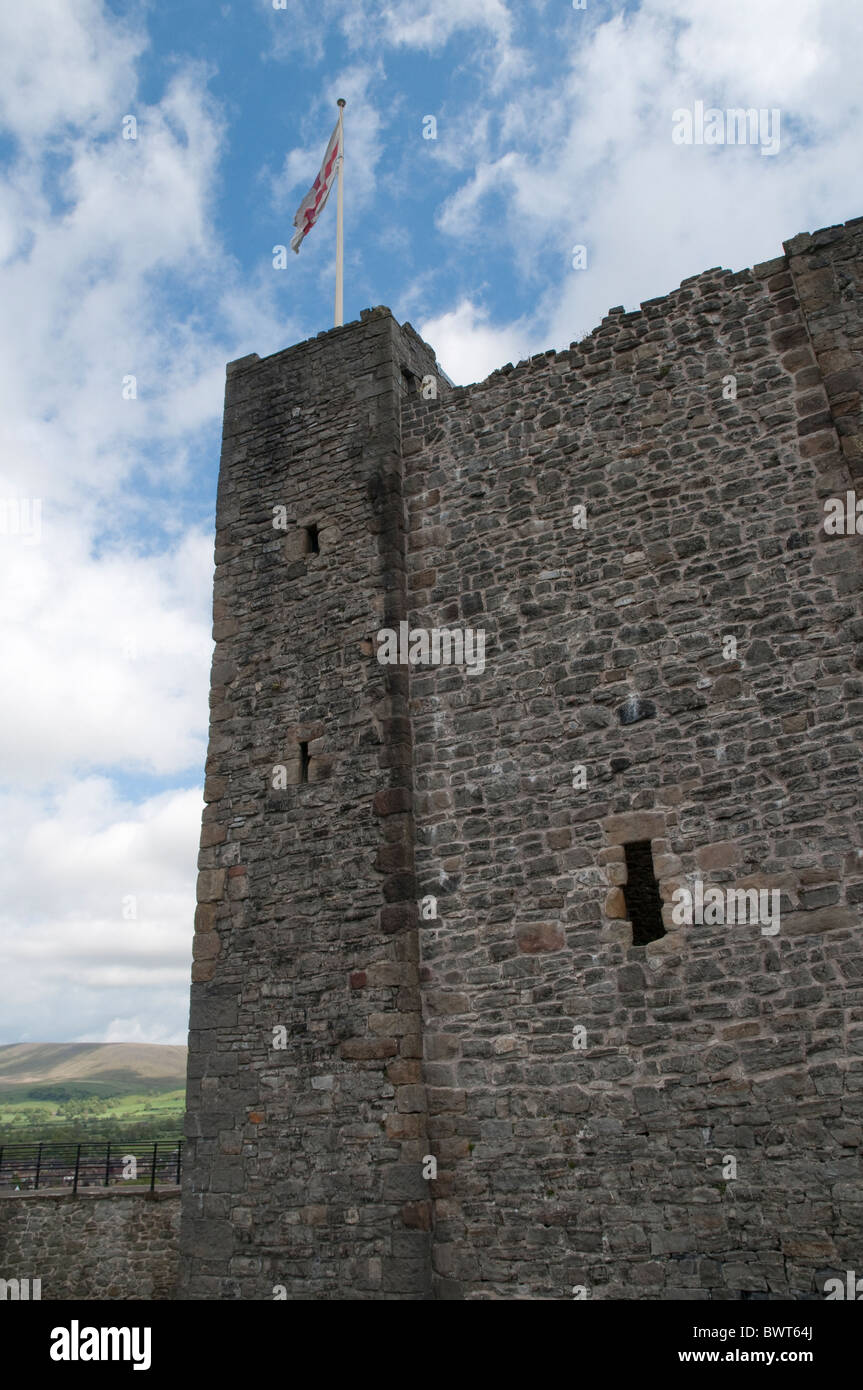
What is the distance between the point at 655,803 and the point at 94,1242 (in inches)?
493

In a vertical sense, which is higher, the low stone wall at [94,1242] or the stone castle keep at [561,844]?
the stone castle keep at [561,844]

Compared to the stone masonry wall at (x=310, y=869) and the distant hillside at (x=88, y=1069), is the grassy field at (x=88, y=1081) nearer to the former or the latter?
the distant hillside at (x=88, y=1069)

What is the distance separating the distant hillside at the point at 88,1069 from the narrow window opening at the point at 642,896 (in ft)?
380

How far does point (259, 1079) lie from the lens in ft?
25.5

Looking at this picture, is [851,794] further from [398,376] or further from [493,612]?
[398,376]

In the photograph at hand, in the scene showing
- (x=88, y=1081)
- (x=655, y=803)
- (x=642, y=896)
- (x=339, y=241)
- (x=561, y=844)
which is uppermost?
(x=339, y=241)

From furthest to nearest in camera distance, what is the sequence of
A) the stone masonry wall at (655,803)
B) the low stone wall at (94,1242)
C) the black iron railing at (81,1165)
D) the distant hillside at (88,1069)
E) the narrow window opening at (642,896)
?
the distant hillside at (88,1069) → the black iron railing at (81,1165) → the low stone wall at (94,1242) → the narrow window opening at (642,896) → the stone masonry wall at (655,803)

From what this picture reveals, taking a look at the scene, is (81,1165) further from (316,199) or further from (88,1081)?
(88,1081)

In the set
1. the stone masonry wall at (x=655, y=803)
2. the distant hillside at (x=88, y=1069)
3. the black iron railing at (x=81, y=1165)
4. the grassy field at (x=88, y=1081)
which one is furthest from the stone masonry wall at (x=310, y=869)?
the distant hillside at (x=88, y=1069)

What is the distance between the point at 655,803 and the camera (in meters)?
7.05

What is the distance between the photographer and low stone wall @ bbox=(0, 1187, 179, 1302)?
45.8 ft

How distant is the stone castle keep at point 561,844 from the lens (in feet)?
20.6

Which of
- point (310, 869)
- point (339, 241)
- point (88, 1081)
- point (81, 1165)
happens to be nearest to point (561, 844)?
point (310, 869)

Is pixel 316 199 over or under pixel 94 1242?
over
